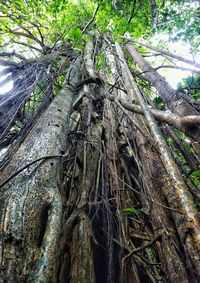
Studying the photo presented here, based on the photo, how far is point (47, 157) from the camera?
1360 mm

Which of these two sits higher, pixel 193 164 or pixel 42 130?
pixel 193 164

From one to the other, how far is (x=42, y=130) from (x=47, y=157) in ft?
1.24

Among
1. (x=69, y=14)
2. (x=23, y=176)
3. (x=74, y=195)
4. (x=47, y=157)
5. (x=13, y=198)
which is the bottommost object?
(x=13, y=198)

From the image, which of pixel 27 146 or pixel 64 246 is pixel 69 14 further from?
pixel 64 246

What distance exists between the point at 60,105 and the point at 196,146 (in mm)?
1456

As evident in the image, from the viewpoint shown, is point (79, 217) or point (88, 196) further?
point (88, 196)

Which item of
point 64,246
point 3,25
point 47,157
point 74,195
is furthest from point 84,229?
point 3,25

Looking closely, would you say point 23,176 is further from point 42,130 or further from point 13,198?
point 42,130

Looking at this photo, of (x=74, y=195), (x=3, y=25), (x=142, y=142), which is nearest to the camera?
(x=74, y=195)

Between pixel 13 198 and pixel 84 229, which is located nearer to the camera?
pixel 13 198

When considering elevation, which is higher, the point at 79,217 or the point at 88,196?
the point at 88,196

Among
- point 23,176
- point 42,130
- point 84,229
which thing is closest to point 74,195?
point 84,229

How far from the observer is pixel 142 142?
2529mm

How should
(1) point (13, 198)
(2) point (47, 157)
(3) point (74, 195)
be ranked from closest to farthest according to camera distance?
1. (1) point (13, 198)
2. (2) point (47, 157)
3. (3) point (74, 195)
